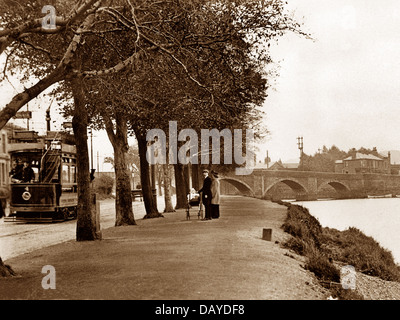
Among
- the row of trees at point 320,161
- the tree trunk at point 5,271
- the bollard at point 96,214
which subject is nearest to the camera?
the tree trunk at point 5,271

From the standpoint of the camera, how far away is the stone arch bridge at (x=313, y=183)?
252 feet

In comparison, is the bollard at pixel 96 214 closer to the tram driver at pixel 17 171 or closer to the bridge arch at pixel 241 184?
the tram driver at pixel 17 171

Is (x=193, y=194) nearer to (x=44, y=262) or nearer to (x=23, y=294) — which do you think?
(x=44, y=262)

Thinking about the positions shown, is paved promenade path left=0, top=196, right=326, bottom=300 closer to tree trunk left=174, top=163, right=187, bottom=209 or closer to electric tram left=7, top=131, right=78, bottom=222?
electric tram left=7, top=131, right=78, bottom=222

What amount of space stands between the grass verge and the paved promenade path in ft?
1.42

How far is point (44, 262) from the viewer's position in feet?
34.7

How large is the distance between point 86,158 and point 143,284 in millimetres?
7303

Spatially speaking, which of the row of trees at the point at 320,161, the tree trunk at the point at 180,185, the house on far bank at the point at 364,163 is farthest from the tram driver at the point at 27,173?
the house on far bank at the point at 364,163

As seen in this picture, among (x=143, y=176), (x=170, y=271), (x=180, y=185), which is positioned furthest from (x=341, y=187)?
(x=170, y=271)

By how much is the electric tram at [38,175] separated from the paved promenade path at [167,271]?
11275 mm

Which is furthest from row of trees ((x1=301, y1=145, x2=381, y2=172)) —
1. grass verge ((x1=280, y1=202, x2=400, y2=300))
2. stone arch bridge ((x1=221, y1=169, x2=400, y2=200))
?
grass verge ((x1=280, y1=202, x2=400, y2=300))

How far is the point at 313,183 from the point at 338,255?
210ft

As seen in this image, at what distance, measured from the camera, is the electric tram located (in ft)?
79.3
